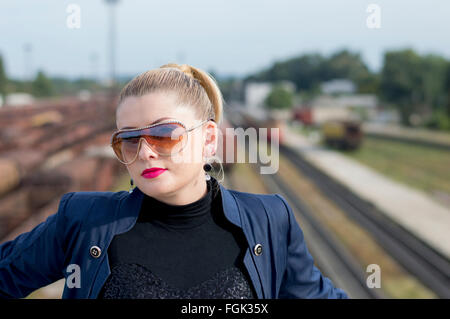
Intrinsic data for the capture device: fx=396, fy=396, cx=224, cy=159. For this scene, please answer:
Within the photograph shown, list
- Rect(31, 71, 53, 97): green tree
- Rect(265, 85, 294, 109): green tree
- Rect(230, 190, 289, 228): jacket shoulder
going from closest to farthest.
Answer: Rect(230, 190, 289, 228): jacket shoulder, Rect(265, 85, 294, 109): green tree, Rect(31, 71, 53, 97): green tree

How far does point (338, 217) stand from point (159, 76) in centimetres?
1713

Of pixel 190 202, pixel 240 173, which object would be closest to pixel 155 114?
pixel 190 202

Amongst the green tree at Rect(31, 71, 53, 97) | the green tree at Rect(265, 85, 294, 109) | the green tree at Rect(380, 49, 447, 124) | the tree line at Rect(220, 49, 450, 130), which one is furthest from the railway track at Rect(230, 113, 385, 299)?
the green tree at Rect(31, 71, 53, 97)

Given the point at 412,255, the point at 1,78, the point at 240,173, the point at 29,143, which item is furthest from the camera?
the point at 1,78

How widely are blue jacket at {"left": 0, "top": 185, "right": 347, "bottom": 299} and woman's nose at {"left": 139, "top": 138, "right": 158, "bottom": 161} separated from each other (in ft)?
0.87

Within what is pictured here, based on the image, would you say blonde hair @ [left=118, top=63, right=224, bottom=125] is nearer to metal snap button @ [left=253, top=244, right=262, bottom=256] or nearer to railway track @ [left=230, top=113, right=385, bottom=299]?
metal snap button @ [left=253, top=244, right=262, bottom=256]

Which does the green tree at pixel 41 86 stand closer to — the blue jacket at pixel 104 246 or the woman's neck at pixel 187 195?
the blue jacket at pixel 104 246

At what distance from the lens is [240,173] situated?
27125 mm

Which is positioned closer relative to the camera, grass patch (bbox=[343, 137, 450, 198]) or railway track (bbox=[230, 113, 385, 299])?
railway track (bbox=[230, 113, 385, 299])

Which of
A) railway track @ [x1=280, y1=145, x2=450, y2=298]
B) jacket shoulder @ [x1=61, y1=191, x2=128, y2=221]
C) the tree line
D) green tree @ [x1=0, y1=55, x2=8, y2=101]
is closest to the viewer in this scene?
jacket shoulder @ [x1=61, y1=191, x2=128, y2=221]

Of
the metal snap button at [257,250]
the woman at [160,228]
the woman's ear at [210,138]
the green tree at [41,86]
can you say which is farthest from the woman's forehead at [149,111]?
the green tree at [41,86]

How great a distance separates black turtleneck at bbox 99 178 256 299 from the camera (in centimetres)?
177
